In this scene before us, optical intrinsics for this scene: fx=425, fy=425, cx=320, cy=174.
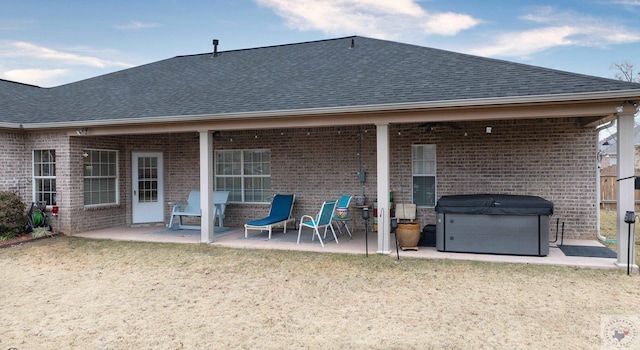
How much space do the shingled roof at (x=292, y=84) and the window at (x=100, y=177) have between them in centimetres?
118

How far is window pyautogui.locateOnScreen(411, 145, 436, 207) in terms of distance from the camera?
30.5ft

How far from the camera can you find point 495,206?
23.0 feet

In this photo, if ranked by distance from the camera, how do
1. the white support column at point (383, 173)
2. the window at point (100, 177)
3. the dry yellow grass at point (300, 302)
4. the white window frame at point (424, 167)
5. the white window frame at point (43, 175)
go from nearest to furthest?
1. the dry yellow grass at point (300, 302)
2. the white support column at point (383, 173)
3. the white window frame at point (424, 167)
4. the white window frame at point (43, 175)
5. the window at point (100, 177)

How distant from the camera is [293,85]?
8984mm

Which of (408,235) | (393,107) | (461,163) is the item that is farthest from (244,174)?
(461,163)

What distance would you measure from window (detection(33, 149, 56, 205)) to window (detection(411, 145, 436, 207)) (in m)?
8.34

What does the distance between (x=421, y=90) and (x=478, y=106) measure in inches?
43.1

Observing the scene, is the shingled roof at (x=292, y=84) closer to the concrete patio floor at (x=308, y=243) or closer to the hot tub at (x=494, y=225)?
the hot tub at (x=494, y=225)

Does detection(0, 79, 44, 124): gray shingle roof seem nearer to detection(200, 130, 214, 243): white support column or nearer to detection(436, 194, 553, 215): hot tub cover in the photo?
detection(200, 130, 214, 243): white support column

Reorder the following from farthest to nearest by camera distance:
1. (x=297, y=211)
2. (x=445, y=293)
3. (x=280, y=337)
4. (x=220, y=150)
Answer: (x=220, y=150), (x=297, y=211), (x=445, y=293), (x=280, y=337)

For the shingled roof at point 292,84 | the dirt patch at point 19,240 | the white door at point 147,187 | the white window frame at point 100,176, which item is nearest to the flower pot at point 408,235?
the shingled roof at point 292,84

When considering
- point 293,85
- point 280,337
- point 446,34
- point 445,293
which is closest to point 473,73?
point 293,85

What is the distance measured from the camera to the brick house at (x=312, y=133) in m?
7.08

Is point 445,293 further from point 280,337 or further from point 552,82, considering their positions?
point 552,82
